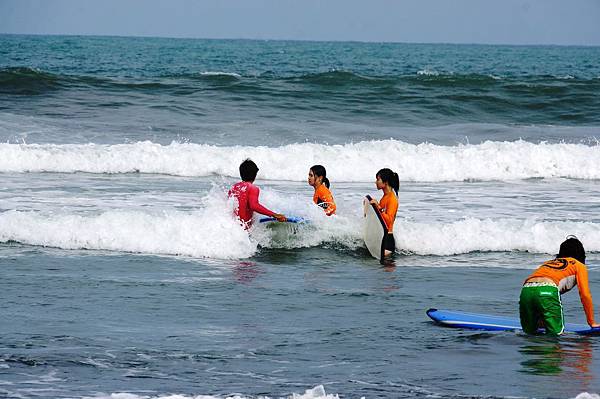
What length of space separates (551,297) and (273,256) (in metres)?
4.63

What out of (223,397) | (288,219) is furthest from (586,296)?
(288,219)

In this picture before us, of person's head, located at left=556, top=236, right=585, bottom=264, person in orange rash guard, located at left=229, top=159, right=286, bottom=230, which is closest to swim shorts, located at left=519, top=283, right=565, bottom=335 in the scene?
person's head, located at left=556, top=236, right=585, bottom=264

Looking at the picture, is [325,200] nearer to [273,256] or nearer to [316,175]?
[316,175]

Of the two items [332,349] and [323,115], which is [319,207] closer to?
[332,349]

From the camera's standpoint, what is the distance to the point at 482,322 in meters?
7.92

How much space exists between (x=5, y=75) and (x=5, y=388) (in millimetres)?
28050

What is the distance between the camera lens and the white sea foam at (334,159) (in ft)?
63.0

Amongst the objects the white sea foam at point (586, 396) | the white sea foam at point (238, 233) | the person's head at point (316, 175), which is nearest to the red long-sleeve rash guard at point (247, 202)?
the white sea foam at point (238, 233)

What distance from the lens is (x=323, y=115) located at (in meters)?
27.6

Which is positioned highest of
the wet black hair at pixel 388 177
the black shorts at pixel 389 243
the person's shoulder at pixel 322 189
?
the wet black hair at pixel 388 177

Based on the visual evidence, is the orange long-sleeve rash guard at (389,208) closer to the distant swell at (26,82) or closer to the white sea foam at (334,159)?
the white sea foam at (334,159)

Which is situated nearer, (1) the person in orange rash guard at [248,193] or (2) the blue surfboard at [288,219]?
(1) the person in orange rash guard at [248,193]

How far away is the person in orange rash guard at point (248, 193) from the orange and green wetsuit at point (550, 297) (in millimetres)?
4260

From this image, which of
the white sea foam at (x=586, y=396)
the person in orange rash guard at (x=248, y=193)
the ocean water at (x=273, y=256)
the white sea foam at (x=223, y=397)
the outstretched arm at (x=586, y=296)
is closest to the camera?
the white sea foam at (x=223, y=397)
